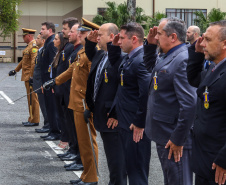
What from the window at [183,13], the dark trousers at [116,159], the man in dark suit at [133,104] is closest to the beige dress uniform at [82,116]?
the dark trousers at [116,159]

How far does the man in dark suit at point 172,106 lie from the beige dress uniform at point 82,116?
2374 mm

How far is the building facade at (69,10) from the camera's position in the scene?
44031 millimetres

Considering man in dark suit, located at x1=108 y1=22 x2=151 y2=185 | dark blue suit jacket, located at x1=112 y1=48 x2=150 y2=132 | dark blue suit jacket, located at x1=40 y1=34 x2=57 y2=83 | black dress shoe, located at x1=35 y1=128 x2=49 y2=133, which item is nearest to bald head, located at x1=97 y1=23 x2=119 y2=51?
man in dark suit, located at x1=108 y1=22 x2=151 y2=185

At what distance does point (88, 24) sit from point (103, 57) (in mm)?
950

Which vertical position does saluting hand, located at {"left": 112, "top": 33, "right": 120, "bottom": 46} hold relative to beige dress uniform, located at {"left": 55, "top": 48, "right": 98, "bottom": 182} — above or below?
above

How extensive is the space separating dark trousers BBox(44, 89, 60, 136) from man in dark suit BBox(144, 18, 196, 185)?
603 cm

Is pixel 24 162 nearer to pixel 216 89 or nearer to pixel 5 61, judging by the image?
pixel 216 89

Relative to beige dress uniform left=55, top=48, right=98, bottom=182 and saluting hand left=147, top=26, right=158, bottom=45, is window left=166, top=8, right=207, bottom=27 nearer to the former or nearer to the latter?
beige dress uniform left=55, top=48, right=98, bottom=182

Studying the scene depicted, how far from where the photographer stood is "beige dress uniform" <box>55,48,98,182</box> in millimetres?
7020

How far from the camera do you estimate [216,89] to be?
3873 mm

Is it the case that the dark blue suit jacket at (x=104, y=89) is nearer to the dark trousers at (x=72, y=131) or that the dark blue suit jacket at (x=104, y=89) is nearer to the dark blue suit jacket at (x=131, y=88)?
the dark blue suit jacket at (x=131, y=88)

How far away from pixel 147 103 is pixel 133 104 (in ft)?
1.85

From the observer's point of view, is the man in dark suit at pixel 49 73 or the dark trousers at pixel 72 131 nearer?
the dark trousers at pixel 72 131

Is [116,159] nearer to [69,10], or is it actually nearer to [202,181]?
[202,181]
